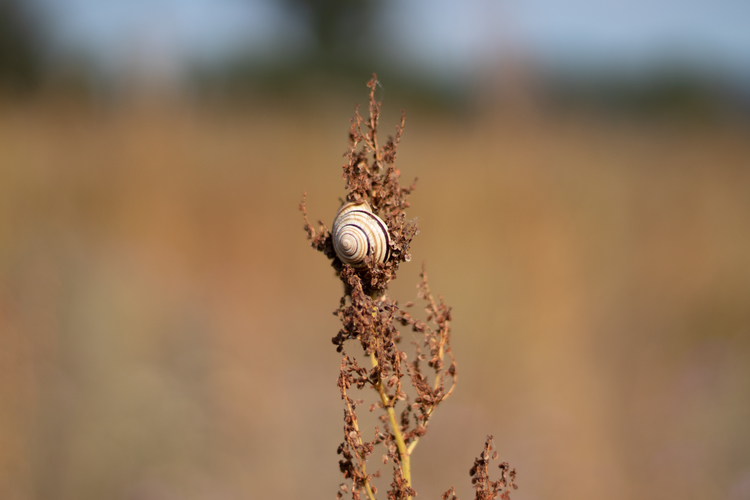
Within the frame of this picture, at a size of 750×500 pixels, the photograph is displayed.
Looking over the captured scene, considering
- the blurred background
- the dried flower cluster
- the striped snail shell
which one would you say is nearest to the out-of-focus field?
the blurred background

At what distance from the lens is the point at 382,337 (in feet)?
4.01

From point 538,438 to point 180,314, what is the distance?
13.7 ft

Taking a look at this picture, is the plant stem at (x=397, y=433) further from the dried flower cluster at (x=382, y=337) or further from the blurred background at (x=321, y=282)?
the blurred background at (x=321, y=282)

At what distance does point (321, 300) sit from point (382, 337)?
5.34 meters

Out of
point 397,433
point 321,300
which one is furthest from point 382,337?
point 321,300

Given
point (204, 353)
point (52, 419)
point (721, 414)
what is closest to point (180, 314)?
point (204, 353)

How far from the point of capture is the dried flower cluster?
1.22 metres

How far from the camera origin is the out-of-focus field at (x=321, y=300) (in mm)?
4859

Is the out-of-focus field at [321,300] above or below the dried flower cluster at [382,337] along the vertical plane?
above

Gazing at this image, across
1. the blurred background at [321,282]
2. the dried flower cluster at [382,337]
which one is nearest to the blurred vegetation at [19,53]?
the blurred background at [321,282]

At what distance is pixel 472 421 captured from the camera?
5402 mm

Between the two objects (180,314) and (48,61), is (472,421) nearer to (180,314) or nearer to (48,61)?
(180,314)

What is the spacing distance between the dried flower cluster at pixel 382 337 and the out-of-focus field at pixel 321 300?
380cm

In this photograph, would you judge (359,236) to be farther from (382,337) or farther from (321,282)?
(321,282)
